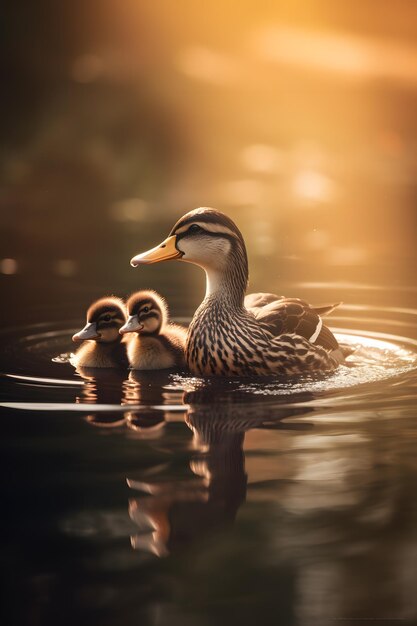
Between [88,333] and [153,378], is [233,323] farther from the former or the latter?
[88,333]

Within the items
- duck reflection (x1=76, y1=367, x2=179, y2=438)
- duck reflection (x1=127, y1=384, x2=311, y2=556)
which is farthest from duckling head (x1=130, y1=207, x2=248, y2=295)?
duck reflection (x1=127, y1=384, x2=311, y2=556)

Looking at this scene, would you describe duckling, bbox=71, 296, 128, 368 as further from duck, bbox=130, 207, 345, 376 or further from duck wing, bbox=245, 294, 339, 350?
duck wing, bbox=245, 294, 339, 350

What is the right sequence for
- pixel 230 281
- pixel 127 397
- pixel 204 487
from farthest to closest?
1. pixel 230 281
2. pixel 127 397
3. pixel 204 487

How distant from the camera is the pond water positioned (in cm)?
371

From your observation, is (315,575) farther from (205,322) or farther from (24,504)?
(205,322)

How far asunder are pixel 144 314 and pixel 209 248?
57cm

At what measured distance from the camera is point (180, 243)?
692 cm

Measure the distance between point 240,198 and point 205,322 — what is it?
7.57m

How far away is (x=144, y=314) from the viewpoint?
7.21 meters

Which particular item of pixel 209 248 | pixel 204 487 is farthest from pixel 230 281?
pixel 204 487

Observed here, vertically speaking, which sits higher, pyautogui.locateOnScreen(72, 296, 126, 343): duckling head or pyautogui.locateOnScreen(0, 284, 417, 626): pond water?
pyautogui.locateOnScreen(72, 296, 126, 343): duckling head

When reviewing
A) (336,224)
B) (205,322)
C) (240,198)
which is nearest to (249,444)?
(205,322)

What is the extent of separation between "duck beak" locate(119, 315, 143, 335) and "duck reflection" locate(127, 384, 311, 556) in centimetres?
125

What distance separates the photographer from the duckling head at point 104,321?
723cm
